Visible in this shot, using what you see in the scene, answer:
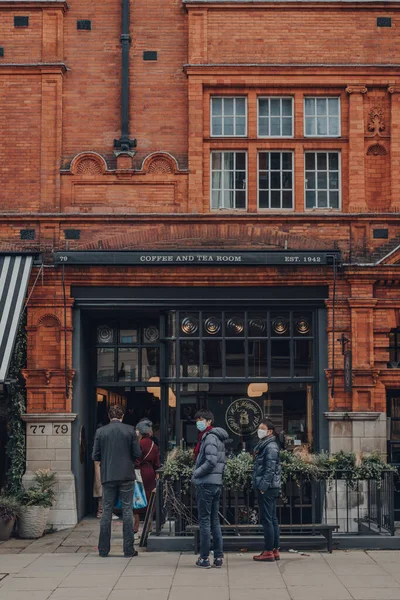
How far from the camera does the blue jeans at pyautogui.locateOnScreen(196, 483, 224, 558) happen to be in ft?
40.0

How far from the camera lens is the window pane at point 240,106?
18.2 m

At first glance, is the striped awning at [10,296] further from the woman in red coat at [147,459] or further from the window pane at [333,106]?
the window pane at [333,106]

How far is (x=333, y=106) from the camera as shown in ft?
59.7

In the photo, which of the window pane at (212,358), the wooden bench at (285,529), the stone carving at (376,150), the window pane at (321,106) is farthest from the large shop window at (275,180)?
the wooden bench at (285,529)

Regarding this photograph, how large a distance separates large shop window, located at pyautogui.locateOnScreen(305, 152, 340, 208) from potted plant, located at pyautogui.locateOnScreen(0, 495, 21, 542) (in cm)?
730

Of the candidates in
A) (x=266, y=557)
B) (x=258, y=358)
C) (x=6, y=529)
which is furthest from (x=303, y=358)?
(x=6, y=529)

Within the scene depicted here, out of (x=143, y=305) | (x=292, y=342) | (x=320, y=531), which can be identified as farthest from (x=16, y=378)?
(x=320, y=531)

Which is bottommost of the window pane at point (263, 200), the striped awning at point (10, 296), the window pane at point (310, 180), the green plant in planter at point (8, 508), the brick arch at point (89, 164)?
the green plant in planter at point (8, 508)

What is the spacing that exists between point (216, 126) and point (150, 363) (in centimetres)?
451

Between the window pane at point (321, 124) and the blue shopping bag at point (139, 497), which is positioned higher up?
the window pane at point (321, 124)

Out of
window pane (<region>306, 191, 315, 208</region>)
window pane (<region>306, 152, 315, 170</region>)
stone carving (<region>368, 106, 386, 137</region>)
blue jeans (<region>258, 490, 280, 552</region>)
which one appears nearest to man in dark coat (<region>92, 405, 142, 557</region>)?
blue jeans (<region>258, 490, 280, 552</region>)

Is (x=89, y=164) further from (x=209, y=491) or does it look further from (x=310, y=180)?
(x=209, y=491)

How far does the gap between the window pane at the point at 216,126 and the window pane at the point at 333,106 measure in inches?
78.6

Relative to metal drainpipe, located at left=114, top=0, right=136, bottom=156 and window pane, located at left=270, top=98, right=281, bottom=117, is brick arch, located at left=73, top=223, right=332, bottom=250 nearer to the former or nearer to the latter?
metal drainpipe, located at left=114, top=0, right=136, bottom=156
